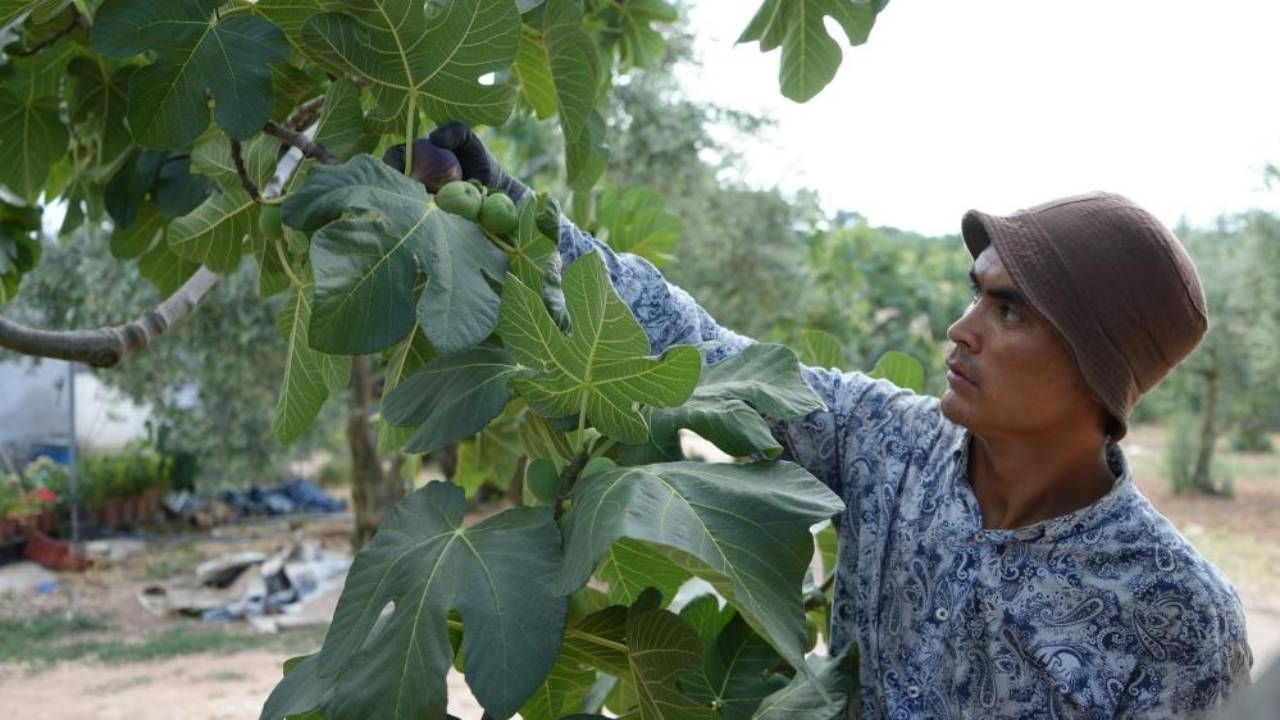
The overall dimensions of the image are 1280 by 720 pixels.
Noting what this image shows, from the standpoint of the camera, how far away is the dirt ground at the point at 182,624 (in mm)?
7105

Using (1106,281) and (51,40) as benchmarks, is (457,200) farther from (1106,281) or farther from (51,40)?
(51,40)

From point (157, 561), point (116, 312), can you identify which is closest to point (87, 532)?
point (157, 561)

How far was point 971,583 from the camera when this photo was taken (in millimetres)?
1392

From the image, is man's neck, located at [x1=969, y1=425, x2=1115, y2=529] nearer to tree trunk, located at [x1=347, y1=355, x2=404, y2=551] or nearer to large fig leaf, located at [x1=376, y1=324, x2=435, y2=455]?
large fig leaf, located at [x1=376, y1=324, x2=435, y2=455]

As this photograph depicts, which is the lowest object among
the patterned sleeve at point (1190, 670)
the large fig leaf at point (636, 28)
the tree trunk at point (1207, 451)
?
the tree trunk at point (1207, 451)

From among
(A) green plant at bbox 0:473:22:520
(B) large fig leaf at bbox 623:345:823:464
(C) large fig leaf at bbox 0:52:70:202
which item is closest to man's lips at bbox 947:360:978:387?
(B) large fig leaf at bbox 623:345:823:464

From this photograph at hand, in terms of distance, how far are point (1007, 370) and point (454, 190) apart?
2.13 feet

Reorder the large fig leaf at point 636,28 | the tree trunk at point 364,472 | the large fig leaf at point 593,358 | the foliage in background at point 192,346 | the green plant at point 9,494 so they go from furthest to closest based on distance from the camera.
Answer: the green plant at point 9,494, the tree trunk at point 364,472, the foliage in background at point 192,346, the large fig leaf at point 636,28, the large fig leaf at point 593,358

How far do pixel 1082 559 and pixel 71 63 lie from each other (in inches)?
60.8

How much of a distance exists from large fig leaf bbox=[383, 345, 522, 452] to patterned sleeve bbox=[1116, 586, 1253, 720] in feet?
2.47

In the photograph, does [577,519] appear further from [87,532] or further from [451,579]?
[87,532]

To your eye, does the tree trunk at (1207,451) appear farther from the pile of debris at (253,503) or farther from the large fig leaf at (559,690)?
the large fig leaf at (559,690)

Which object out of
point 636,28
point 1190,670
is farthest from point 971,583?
point 636,28

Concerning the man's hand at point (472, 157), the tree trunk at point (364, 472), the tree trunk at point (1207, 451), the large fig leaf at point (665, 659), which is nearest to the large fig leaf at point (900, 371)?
the man's hand at point (472, 157)
